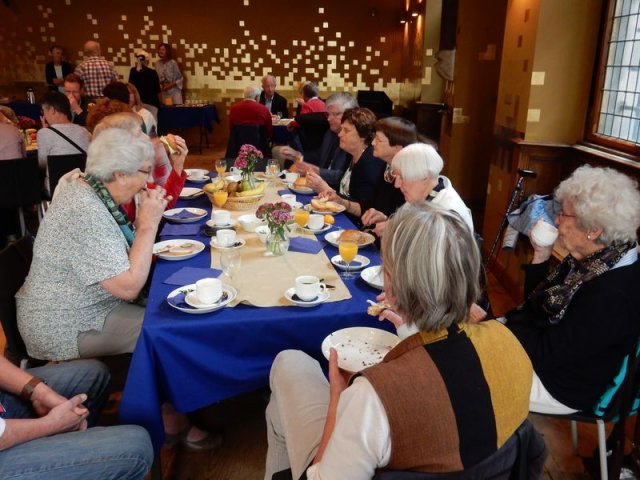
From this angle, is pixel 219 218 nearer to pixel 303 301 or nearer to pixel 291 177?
pixel 303 301

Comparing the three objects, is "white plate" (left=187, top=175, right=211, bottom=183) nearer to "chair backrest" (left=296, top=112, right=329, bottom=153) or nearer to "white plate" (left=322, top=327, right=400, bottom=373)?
"chair backrest" (left=296, top=112, right=329, bottom=153)

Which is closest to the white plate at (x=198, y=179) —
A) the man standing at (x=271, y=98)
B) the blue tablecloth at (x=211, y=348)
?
the blue tablecloth at (x=211, y=348)

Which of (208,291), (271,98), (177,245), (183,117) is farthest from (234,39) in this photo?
(208,291)

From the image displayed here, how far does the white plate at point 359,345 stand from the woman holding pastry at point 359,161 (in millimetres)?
1492

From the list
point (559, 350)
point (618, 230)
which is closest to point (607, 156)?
point (618, 230)

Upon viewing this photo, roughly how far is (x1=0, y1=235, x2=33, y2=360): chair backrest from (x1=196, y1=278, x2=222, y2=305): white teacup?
78cm

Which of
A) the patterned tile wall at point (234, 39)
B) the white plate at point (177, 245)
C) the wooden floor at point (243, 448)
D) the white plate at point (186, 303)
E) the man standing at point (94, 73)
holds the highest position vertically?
the patterned tile wall at point (234, 39)

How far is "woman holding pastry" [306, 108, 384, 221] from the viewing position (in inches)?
123

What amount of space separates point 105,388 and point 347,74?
9.12m

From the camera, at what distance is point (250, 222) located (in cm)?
245

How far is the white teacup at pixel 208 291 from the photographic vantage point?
1607mm

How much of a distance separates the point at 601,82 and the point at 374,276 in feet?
8.09

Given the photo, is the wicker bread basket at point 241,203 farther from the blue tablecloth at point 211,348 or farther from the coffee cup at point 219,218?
the blue tablecloth at point 211,348

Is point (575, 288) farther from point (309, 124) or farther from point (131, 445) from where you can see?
point (309, 124)
